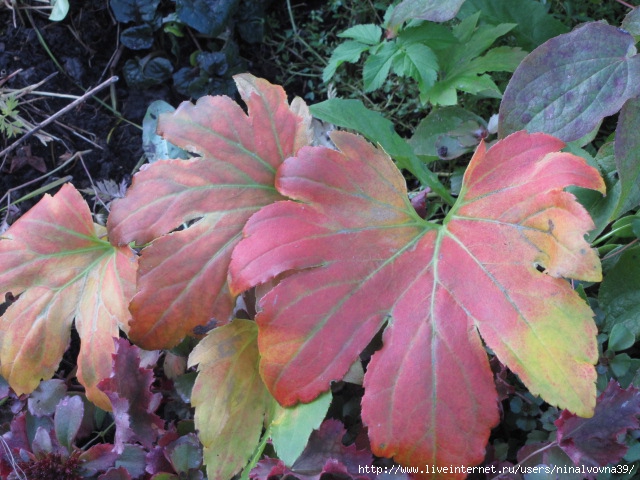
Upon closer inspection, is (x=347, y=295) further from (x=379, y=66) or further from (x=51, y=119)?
(x=51, y=119)

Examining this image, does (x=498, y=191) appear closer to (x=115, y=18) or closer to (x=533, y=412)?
(x=533, y=412)

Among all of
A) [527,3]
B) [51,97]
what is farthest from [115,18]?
[527,3]

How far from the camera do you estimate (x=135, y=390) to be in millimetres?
992

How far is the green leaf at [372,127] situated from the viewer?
1112 mm

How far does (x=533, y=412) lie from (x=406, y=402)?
34cm

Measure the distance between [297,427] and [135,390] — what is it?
327mm

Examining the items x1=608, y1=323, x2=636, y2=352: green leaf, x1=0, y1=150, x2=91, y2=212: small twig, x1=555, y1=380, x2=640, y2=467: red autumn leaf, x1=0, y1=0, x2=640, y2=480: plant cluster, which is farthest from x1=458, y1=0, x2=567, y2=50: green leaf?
x1=0, y1=150, x2=91, y2=212: small twig

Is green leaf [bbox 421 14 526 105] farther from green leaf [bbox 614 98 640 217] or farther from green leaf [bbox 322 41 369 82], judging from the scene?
green leaf [bbox 614 98 640 217]

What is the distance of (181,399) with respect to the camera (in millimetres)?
1102

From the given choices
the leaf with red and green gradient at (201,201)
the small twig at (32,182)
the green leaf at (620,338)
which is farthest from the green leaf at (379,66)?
the small twig at (32,182)

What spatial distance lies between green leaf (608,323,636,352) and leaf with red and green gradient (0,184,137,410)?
848 millimetres

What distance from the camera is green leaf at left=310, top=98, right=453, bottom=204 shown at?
1.11 m

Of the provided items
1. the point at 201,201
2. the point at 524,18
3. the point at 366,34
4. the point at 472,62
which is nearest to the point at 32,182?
the point at 201,201

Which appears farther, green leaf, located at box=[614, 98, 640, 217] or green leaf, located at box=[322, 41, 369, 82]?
green leaf, located at box=[322, 41, 369, 82]
